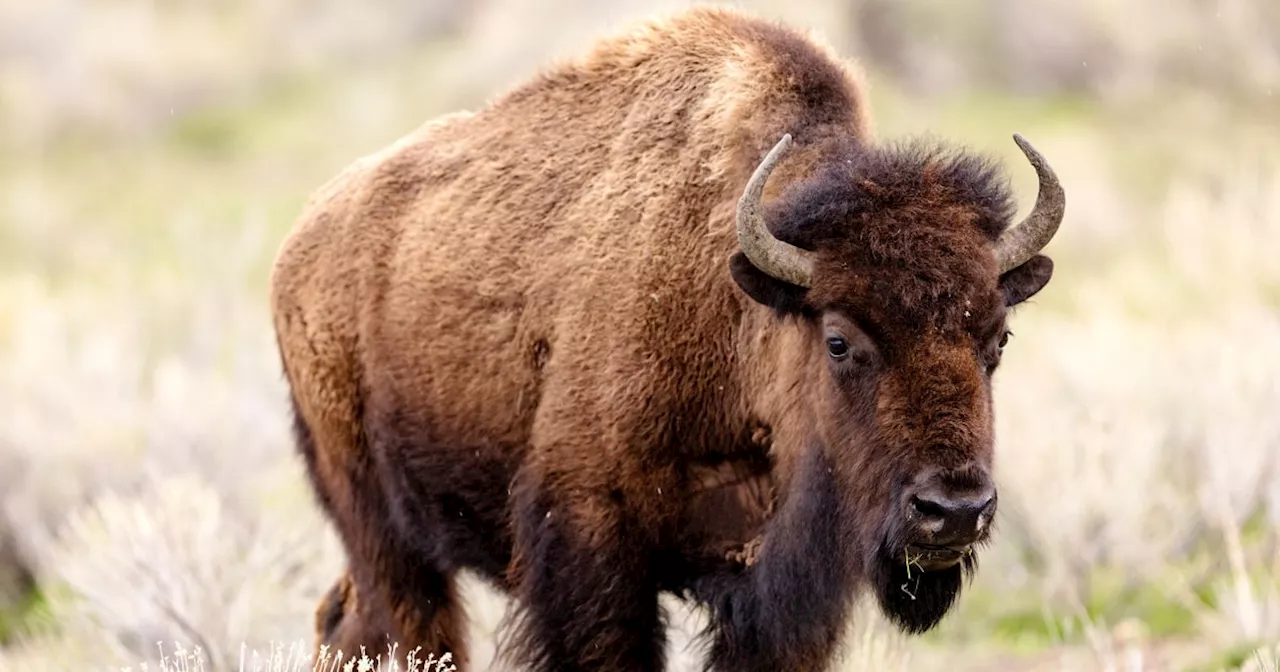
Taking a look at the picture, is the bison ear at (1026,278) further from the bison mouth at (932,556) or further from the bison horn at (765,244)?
the bison mouth at (932,556)

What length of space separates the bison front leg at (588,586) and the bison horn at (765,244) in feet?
3.13

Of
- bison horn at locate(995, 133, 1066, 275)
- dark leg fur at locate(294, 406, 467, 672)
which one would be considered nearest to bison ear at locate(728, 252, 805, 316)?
bison horn at locate(995, 133, 1066, 275)

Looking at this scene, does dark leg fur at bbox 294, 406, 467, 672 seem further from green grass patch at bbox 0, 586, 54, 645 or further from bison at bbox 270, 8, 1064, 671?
green grass patch at bbox 0, 586, 54, 645

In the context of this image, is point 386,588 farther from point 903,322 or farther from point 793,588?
point 903,322

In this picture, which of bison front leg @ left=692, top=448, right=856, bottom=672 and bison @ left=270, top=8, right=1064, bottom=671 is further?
bison front leg @ left=692, top=448, right=856, bottom=672

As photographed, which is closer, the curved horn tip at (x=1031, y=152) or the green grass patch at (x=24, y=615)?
the curved horn tip at (x=1031, y=152)

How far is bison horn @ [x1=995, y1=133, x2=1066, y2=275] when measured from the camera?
478 cm

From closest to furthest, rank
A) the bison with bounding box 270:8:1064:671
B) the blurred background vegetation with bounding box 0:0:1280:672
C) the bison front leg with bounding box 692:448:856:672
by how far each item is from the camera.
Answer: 1. the bison with bounding box 270:8:1064:671
2. the bison front leg with bounding box 692:448:856:672
3. the blurred background vegetation with bounding box 0:0:1280:672

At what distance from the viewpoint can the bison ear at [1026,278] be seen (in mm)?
4848

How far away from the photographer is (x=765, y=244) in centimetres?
471

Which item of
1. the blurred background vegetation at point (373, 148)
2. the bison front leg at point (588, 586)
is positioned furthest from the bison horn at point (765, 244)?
the blurred background vegetation at point (373, 148)

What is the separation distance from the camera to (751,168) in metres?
5.32

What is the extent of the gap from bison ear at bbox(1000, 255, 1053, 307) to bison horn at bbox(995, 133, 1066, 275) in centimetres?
4

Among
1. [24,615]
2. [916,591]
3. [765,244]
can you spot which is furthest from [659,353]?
[24,615]
